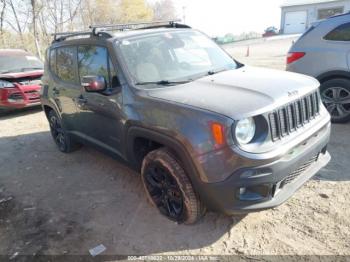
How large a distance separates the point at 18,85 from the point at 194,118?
6961mm

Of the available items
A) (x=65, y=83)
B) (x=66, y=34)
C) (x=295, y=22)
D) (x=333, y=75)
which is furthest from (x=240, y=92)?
(x=295, y=22)

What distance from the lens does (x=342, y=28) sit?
17.1ft

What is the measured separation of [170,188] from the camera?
10.2ft

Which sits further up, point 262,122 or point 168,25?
point 168,25

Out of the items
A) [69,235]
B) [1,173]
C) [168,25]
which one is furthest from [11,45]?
[69,235]

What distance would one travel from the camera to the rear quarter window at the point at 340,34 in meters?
5.19

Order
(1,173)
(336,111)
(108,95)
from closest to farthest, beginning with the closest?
(108,95) < (1,173) < (336,111)

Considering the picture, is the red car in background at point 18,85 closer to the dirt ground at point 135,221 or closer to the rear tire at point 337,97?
the dirt ground at point 135,221

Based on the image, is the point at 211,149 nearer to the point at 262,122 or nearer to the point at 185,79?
the point at 262,122

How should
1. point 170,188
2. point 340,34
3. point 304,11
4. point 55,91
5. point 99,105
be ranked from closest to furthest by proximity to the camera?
point 170,188 → point 99,105 → point 55,91 → point 340,34 → point 304,11

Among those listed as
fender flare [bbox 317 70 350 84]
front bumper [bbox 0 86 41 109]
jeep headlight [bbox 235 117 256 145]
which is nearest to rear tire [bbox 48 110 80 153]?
front bumper [bbox 0 86 41 109]

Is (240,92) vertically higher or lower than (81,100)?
higher

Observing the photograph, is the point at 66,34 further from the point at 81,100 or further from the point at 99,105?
the point at 99,105

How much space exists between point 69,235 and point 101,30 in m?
2.40
